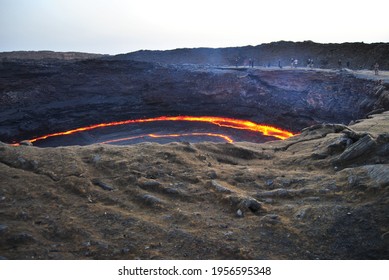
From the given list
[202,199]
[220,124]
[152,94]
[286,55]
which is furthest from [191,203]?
[286,55]

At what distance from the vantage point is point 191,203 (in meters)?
10.5

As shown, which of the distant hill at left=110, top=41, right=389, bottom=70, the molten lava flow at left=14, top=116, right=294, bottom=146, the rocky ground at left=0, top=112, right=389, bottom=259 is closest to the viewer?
the rocky ground at left=0, top=112, right=389, bottom=259

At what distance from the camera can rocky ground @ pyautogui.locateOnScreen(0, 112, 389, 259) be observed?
7.84m

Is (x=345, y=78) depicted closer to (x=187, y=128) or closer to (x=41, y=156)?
(x=187, y=128)

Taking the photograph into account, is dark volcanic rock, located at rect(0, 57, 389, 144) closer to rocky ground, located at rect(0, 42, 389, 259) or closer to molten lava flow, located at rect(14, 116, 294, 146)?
molten lava flow, located at rect(14, 116, 294, 146)

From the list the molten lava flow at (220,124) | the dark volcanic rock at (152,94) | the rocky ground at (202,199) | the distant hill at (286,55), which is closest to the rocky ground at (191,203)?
the rocky ground at (202,199)

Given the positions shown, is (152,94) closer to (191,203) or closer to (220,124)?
(220,124)

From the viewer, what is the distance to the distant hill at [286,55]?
5362cm

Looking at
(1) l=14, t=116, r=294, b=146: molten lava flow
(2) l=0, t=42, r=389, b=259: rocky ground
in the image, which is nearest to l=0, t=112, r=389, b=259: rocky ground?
(2) l=0, t=42, r=389, b=259: rocky ground

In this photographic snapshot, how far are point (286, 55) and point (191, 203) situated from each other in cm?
6273

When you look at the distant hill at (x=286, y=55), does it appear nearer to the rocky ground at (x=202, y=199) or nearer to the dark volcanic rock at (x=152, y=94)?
the dark volcanic rock at (x=152, y=94)

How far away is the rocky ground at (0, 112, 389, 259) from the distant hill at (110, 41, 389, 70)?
47095 mm

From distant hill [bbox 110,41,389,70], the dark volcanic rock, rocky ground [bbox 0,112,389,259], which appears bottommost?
rocky ground [bbox 0,112,389,259]
